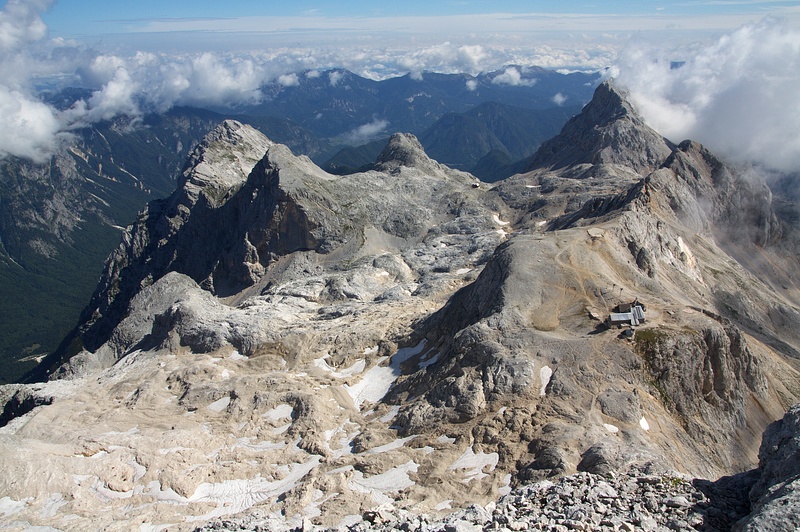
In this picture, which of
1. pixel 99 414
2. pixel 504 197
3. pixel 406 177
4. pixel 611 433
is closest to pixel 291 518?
pixel 611 433

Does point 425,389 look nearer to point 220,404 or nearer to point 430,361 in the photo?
point 430,361

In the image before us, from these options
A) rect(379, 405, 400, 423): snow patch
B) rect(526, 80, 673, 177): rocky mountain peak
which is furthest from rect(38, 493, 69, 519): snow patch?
rect(526, 80, 673, 177): rocky mountain peak

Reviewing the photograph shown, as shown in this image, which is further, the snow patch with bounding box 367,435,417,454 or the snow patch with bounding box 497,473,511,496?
the snow patch with bounding box 367,435,417,454

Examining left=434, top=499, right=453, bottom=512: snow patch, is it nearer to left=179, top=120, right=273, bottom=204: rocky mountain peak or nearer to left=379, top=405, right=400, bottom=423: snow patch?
left=379, top=405, right=400, bottom=423: snow patch

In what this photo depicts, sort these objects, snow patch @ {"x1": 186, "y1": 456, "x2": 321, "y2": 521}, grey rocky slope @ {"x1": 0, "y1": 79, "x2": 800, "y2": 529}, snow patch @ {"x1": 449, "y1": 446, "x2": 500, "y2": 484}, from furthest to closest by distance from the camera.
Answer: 1. snow patch @ {"x1": 186, "y1": 456, "x2": 321, "y2": 521}
2. grey rocky slope @ {"x1": 0, "y1": 79, "x2": 800, "y2": 529}
3. snow patch @ {"x1": 449, "y1": 446, "x2": 500, "y2": 484}

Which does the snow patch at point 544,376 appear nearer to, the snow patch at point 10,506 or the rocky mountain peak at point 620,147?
the snow patch at point 10,506

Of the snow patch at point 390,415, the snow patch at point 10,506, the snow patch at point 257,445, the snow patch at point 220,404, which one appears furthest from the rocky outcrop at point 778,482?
the snow patch at point 220,404
